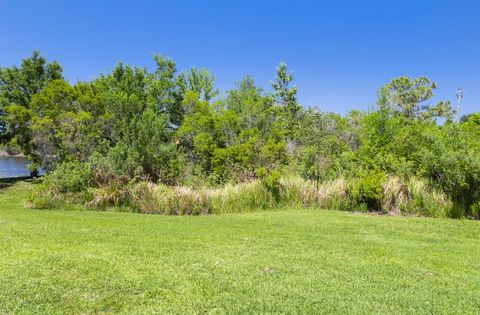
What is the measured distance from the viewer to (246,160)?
13.5m

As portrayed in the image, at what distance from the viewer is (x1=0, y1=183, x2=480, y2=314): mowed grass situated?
3.95 m

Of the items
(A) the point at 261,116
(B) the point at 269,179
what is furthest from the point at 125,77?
(B) the point at 269,179

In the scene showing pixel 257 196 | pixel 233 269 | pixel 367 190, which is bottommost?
pixel 233 269

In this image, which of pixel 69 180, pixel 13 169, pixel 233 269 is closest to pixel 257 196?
pixel 69 180

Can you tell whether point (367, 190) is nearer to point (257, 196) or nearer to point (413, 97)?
point (257, 196)

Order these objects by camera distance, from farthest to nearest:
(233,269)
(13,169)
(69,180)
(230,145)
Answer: (13,169), (230,145), (69,180), (233,269)

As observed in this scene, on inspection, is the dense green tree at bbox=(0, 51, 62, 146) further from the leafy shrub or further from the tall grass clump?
the leafy shrub

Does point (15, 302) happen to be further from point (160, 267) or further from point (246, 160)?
point (246, 160)

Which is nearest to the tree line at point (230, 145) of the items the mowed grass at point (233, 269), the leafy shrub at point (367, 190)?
the leafy shrub at point (367, 190)

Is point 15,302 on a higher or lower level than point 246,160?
lower

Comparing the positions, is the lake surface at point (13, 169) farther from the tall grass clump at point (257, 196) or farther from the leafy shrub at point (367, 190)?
the leafy shrub at point (367, 190)

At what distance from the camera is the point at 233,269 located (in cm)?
497

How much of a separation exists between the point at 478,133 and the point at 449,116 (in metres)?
22.3

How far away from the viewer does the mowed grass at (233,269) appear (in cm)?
395
